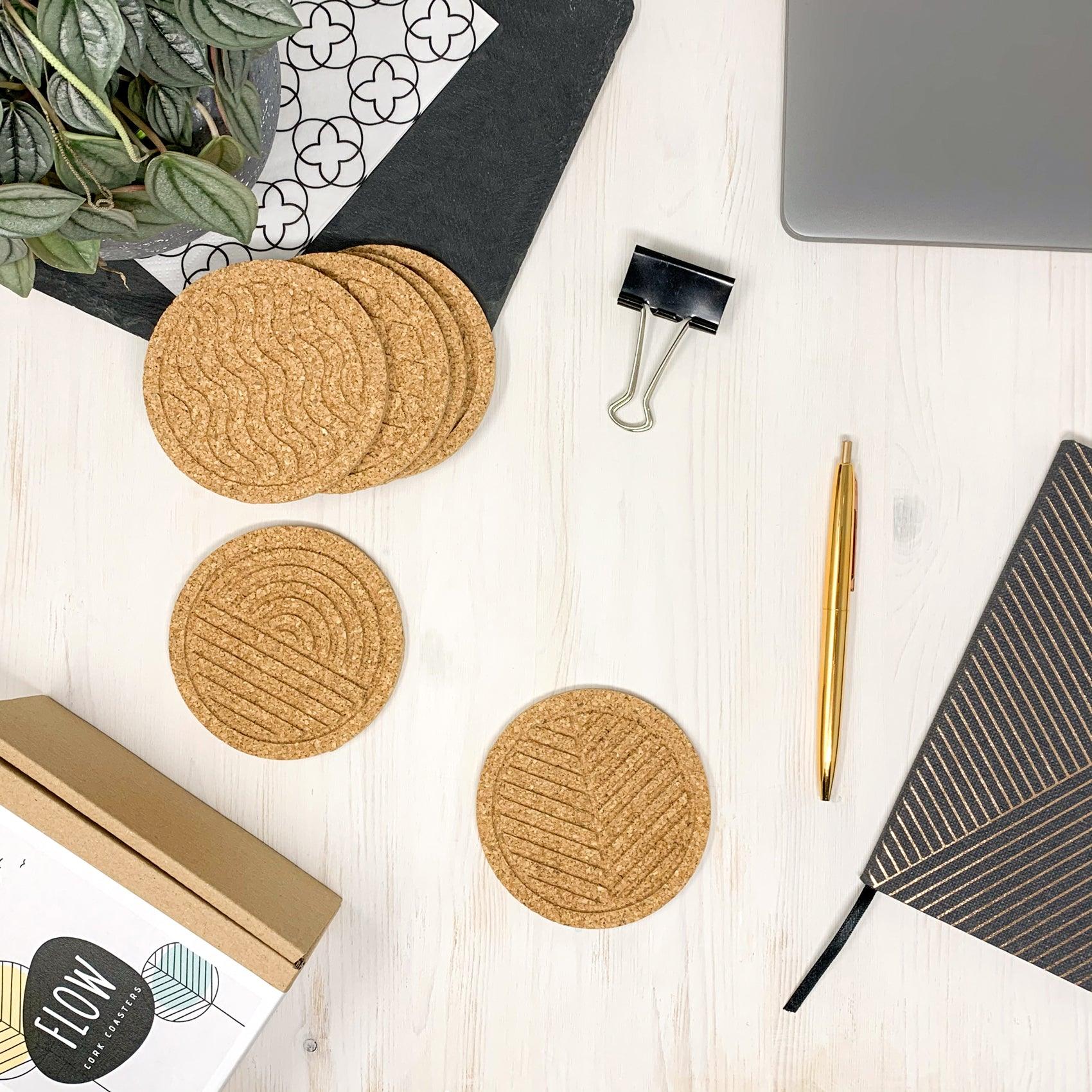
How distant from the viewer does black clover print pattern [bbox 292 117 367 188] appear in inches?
25.5

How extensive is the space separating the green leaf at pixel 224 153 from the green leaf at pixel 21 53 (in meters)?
0.09

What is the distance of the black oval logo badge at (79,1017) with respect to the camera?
1.87 ft

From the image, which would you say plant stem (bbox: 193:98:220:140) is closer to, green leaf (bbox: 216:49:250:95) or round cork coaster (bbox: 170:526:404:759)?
green leaf (bbox: 216:49:250:95)

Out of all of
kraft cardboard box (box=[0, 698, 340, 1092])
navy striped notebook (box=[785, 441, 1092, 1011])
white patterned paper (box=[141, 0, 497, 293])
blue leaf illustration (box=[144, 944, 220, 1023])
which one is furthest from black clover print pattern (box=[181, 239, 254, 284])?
navy striped notebook (box=[785, 441, 1092, 1011])

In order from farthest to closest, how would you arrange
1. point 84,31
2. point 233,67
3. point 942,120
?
point 942,120 < point 233,67 < point 84,31

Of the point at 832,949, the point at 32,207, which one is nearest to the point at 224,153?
the point at 32,207

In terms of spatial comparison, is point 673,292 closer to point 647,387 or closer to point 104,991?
point 647,387

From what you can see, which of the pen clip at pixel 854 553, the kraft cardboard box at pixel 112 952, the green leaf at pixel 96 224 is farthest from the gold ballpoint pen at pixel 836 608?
the green leaf at pixel 96 224

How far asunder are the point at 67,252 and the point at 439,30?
31 cm

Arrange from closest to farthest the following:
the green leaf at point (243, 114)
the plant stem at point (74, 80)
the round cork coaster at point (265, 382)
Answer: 1. the plant stem at point (74, 80)
2. the green leaf at point (243, 114)
3. the round cork coaster at point (265, 382)

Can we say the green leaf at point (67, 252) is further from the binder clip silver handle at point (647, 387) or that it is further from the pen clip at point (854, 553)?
the pen clip at point (854, 553)

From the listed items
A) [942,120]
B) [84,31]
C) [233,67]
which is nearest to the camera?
[84,31]

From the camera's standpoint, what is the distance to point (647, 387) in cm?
66

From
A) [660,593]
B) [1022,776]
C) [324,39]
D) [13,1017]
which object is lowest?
[13,1017]
